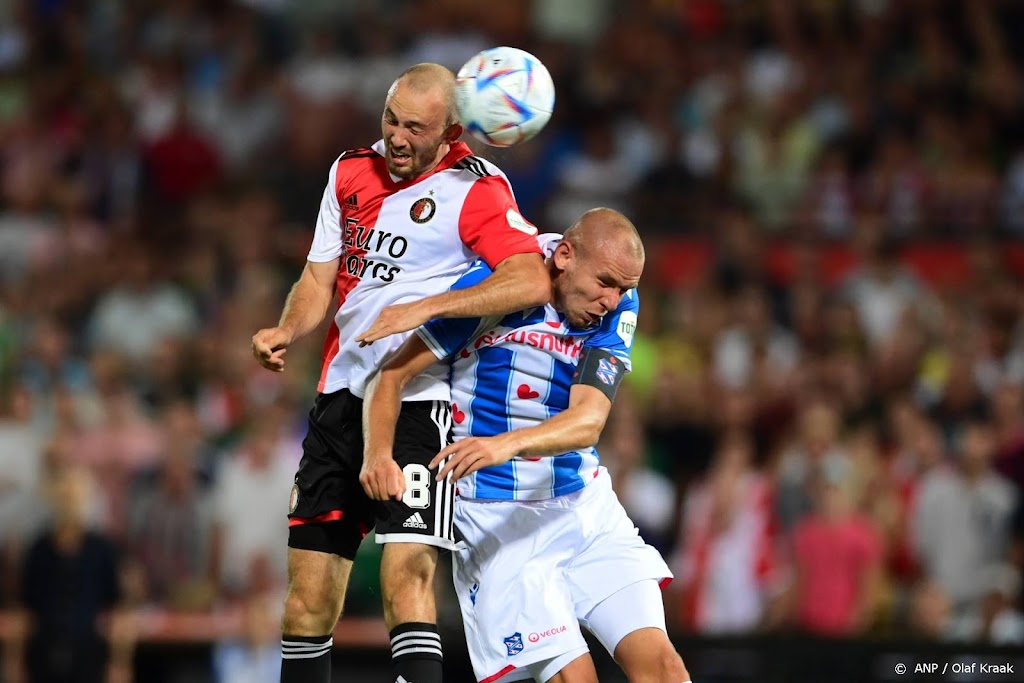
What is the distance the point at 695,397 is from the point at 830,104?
3.56 metres

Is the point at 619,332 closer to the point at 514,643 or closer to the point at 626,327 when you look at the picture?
the point at 626,327

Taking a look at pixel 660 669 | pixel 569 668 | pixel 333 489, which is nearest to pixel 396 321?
pixel 333 489

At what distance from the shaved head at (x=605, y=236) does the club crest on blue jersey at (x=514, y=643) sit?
142 cm

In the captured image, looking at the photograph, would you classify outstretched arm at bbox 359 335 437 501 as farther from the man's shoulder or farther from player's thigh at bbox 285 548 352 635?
the man's shoulder

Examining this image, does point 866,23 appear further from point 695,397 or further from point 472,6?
point 695,397

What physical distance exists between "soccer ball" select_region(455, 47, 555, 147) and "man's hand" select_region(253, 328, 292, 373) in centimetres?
102

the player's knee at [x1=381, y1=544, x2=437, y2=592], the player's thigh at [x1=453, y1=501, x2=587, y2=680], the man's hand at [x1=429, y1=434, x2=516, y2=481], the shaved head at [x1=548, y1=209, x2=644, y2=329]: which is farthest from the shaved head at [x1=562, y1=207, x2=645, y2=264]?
the player's knee at [x1=381, y1=544, x2=437, y2=592]

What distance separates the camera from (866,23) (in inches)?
537

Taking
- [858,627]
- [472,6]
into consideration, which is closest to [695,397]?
[858,627]

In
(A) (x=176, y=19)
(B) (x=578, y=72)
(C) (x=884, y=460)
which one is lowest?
(C) (x=884, y=460)

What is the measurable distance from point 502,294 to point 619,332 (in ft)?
2.07

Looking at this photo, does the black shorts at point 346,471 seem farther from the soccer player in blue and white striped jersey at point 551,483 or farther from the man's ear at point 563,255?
the man's ear at point 563,255

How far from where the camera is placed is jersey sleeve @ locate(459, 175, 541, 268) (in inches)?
225

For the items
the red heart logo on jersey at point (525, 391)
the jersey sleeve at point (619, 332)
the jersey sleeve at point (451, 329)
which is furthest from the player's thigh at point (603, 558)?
the jersey sleeve at point (451, 329)
